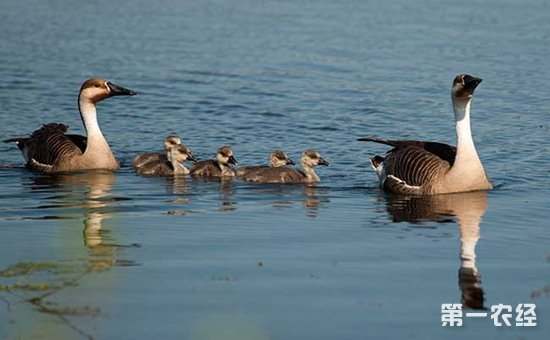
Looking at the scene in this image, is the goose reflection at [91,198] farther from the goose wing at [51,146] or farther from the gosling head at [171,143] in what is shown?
the gosling head at [171,143]

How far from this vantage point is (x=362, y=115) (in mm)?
21578

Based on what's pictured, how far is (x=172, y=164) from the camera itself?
57.8ft

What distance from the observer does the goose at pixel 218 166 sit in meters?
17.1

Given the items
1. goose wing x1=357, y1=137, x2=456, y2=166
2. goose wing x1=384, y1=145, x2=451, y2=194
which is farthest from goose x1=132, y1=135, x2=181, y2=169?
goose wing x1=384, y1=145, x2=451, y2=194

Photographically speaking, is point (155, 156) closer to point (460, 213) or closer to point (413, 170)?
point (413, 170)

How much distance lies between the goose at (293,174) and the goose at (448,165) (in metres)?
1.05

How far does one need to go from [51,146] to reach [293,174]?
359 cm

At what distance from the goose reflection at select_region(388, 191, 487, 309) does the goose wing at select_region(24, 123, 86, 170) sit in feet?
16.3

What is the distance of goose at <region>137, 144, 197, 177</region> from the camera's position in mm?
17469

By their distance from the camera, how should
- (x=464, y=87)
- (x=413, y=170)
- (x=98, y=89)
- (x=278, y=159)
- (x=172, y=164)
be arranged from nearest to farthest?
(x=464, y=87) → (x=413, y=170) → (x=278, y=159) → (x=172, y=164) → (x=98, y=89)

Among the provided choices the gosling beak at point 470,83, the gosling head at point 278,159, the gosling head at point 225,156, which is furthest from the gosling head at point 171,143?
the gosling beak at point 470,83

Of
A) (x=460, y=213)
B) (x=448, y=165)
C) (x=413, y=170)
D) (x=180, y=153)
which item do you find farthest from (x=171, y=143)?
(x=460, y=213)

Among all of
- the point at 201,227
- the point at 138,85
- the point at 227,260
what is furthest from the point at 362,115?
the point at 227,260

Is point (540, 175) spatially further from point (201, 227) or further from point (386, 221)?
point (201, 227)
